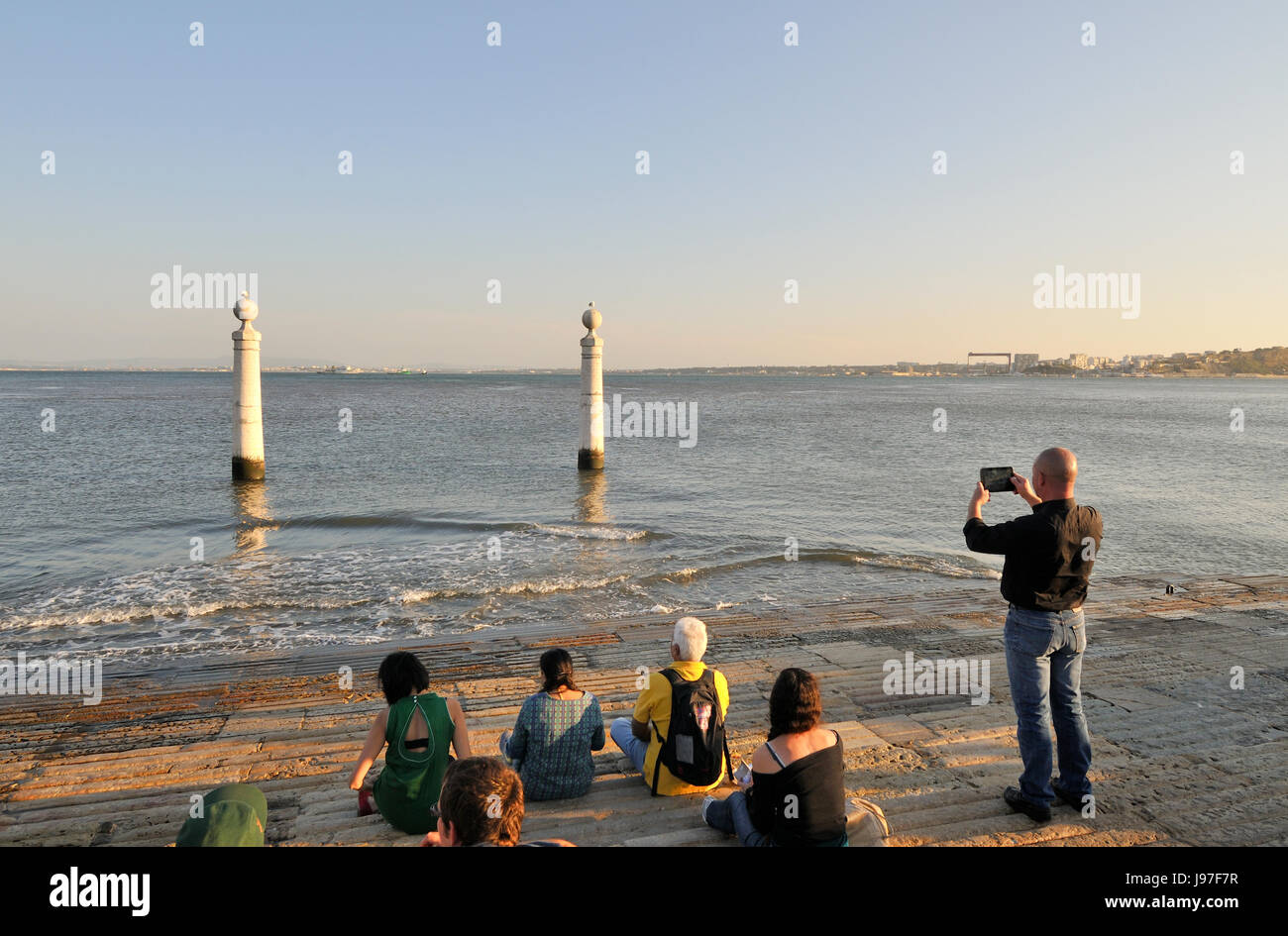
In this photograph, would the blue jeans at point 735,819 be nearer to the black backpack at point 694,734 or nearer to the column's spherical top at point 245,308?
the black backpack at point 694,734

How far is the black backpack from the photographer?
17.3ft

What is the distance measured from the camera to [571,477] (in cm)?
3222

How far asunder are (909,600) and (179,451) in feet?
127

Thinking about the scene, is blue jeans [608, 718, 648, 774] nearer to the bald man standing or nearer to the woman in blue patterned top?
the woman in blue patterned top

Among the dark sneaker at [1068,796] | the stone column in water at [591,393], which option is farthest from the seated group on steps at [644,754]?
the stone column in water at [591,393]

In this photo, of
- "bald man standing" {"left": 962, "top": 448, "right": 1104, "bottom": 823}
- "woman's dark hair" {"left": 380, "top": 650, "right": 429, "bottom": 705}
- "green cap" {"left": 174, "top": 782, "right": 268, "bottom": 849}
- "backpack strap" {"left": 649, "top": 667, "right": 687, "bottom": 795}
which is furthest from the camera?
"backpack strap" {"left": 649, "top": 667, "right": 687, "bottom": 795}

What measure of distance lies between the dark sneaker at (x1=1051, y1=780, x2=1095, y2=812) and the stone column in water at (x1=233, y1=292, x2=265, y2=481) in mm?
25620

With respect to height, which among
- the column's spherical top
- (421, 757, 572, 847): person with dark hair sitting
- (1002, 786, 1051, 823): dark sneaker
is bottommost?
(1002, 786, 1051, 823): dark sneaker

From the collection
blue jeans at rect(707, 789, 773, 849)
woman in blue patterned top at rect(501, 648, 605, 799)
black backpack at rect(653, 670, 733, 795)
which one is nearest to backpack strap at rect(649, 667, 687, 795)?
black backpack at rect(653, 670, 733, 795)

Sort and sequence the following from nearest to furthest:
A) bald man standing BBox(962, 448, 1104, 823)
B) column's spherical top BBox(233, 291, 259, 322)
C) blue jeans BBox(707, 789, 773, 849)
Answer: blue jeans BBox(707, 789, 773, 849)
bald man standing BBox(962, 448, 1104, 823)
column's spherical top BBox(233, 291, 259, 322)

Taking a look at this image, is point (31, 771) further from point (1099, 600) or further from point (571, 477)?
point (571, 477)

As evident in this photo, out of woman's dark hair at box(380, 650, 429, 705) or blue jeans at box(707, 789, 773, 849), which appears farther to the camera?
woman's dark hair at box(380, 650, 429, 705)

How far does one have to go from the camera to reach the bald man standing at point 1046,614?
4914 mm
